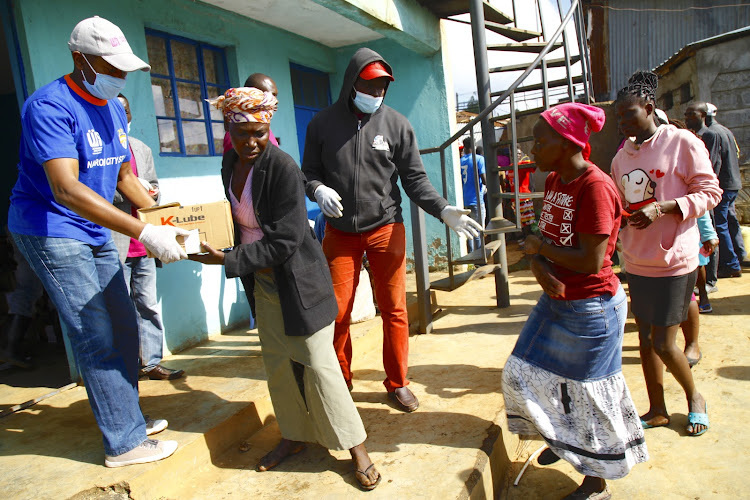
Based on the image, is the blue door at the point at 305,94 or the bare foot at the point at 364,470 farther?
the blue door at the point at 305,94

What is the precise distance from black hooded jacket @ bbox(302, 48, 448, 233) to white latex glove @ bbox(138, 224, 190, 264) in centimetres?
99

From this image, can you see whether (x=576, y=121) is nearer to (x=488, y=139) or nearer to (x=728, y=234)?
(x=488, y=139)

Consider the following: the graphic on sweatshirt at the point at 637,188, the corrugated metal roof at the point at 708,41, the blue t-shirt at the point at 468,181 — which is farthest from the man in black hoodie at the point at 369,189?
the corrugated metal roof at the point at 708,41

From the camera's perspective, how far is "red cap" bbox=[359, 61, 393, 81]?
10.0 feet

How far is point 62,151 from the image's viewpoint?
88.4 inches

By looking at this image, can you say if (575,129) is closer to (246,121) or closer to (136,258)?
(246,121)

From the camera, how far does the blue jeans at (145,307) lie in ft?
12.2

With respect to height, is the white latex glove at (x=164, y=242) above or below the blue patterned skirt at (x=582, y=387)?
above

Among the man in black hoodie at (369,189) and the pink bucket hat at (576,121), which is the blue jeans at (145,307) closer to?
the man in black hoodie at (369,189)

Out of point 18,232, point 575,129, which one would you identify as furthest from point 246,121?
point 575,129

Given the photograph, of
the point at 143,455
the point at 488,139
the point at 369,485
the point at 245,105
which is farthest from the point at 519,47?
the point at 143,455

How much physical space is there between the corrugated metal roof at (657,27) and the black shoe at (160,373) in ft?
51.6

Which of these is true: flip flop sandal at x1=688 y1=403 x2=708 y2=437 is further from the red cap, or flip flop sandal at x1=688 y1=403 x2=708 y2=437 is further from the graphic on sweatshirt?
the red cap

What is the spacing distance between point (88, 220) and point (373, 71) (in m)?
1.70
